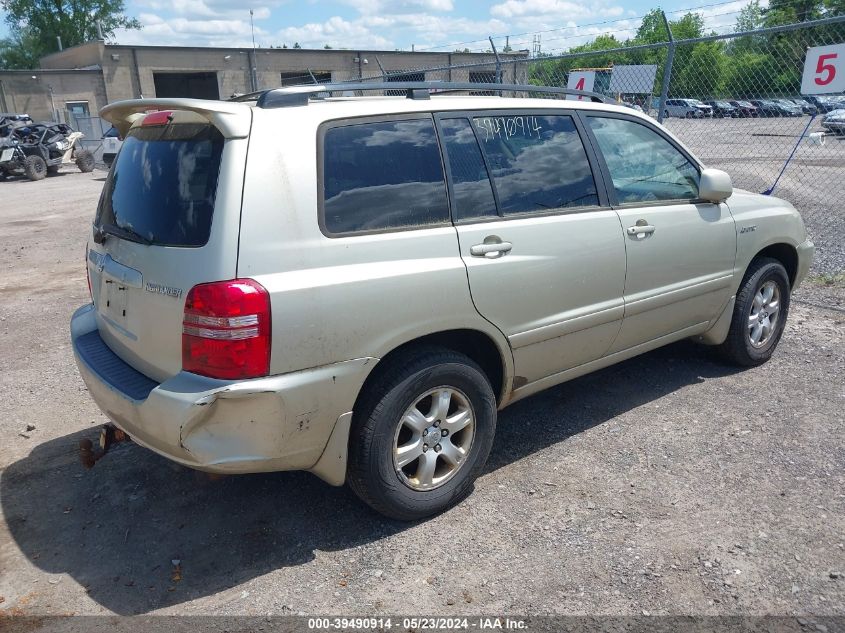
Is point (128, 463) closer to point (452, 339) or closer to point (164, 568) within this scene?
point (164, 568)

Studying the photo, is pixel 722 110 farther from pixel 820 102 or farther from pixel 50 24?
pixel 50 24

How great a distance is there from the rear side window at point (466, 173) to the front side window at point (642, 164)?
0.98 metres

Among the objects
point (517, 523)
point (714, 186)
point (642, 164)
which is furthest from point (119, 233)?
point (714, 186)

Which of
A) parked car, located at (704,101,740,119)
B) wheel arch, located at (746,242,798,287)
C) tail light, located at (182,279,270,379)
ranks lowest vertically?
wheel arch, located at (746,242,798,287)

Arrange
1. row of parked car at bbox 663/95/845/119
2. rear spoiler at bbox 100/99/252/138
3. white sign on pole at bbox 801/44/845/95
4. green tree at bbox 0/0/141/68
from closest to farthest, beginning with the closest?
rear spoiler at bbox 100/99/252/138 → white sign on pole at bbox 801/44/845/95 → row of parked car at bbox 663/95/845/119 → green tree at bbox 0/0/141/68

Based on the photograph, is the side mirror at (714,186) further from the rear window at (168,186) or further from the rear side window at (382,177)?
the rear window at (168,186)

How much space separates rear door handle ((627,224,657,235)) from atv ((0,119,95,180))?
2253 cm

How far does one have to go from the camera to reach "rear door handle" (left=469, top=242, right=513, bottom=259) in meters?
3.29

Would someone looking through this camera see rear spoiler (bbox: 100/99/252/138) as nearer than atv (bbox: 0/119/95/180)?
Yes

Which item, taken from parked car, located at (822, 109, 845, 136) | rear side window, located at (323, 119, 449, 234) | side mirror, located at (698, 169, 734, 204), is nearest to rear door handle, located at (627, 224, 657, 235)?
side mirror, located at (698, 169, 734, 204)

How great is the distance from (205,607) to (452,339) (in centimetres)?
160

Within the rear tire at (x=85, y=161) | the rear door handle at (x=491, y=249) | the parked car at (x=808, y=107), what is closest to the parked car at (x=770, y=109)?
the parked car at (x=808, y=107)

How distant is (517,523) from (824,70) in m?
6.00

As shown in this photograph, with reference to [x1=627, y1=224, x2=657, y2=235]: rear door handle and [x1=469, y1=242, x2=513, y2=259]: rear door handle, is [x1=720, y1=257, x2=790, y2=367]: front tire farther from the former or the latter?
[x1=469, y1=242, x2=513, y2=259]: rear door handle
